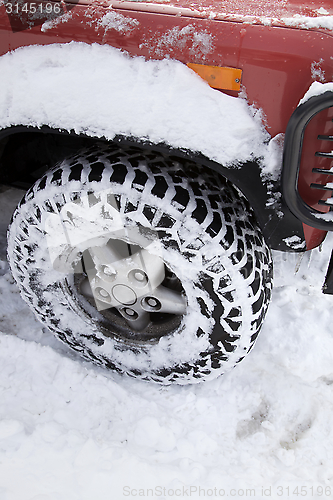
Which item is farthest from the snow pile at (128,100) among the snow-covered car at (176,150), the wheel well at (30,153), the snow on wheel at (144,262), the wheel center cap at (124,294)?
the wheel center cap at (124,294)

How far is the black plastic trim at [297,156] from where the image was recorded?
0.90 m

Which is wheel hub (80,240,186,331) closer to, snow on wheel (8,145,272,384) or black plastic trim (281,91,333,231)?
snow on wheel (8,145,272,384)

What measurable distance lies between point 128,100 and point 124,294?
79cm

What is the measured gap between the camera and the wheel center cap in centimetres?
153

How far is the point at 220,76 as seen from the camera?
1.00 m

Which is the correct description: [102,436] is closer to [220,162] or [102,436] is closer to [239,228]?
[239,228]

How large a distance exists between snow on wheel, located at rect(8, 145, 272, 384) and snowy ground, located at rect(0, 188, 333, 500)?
0.54 ft

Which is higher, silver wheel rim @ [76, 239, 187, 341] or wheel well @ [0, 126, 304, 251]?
wheel well @ [0, 126, 304, 251]

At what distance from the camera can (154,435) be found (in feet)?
5.15

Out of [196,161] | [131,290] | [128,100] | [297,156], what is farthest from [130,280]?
[297,156]

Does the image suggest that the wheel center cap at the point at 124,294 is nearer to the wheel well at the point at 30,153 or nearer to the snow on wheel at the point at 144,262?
the snow on wheel at the point at 144,262

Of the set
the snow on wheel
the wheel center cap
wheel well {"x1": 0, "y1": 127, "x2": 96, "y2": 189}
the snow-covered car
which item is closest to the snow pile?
the snow-covered car

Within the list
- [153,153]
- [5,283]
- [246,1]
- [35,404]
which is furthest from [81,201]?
[5,283]

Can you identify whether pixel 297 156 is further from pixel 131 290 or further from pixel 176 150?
pixel 131 290
